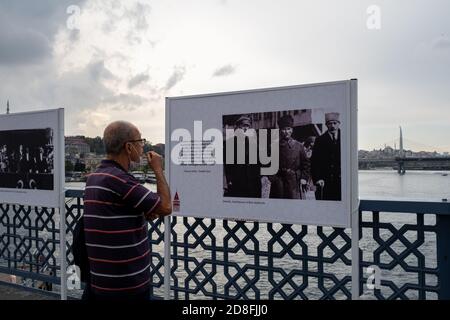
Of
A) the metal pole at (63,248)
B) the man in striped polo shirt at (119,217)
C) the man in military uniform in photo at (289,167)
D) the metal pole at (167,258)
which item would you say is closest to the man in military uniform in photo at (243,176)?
the man in military uniform in photo at (289,167)

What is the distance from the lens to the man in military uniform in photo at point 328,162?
3.19 m

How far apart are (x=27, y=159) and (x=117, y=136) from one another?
10.0 feet

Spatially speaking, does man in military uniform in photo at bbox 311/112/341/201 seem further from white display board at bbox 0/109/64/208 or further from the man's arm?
white display board at bbox 0/109/64/208

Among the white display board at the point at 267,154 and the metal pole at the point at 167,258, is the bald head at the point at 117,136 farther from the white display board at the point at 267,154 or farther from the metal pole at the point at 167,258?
the metal pole at the point at 167,258

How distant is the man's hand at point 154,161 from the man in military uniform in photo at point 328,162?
118 centimetres

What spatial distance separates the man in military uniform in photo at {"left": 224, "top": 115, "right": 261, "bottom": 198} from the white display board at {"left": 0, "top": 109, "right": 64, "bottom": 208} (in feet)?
6.63

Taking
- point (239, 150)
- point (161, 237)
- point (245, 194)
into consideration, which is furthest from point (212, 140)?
point (161, 237)

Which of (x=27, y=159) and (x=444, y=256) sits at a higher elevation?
(x=27, y=159)

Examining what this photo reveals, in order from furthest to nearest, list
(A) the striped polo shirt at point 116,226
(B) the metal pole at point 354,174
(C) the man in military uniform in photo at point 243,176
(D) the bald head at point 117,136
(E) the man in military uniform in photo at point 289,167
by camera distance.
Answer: (C) the man in military uniform in photo at point 243,176
(E) the man in military uniform in photo at point 289,167
(B) the metal pole at point 354,174
(D) the bald head at point 117,136
(A) the striped polo shirt at point 116,226

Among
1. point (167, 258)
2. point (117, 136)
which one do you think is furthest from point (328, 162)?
point (167, 258)

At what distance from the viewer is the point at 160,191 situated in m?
2.51

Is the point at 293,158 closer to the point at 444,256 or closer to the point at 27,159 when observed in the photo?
the point at 444,256

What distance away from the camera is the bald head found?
248cm
